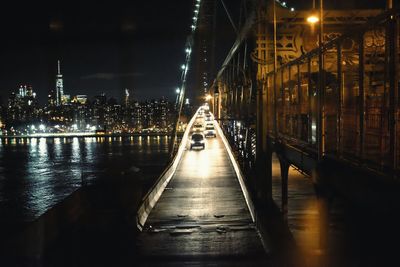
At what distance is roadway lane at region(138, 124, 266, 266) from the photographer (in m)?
16.4

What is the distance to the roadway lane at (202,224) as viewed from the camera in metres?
16.4

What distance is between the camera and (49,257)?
1545 cm

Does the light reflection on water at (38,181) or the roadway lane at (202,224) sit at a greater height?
the roadway lane at (202,224)

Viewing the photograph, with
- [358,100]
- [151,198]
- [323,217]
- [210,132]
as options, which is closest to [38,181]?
[210,132]

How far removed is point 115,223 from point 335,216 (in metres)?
9.23

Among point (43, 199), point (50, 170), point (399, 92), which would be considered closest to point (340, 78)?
point (399, 92)

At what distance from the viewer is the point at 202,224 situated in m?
20.6

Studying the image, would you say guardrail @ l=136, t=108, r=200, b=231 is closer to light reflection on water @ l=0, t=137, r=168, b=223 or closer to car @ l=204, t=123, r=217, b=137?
light reflection on water @ l=0, t=137, r=168, b=223

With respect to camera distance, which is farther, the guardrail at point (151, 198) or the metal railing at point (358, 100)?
the guardrail at point (151, 198)

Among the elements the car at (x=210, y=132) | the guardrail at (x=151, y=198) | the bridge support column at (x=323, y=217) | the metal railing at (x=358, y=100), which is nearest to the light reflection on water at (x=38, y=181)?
the car at (x=210, y=132)

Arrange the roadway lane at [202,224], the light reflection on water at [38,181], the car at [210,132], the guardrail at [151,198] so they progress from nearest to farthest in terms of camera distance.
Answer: the roadway lane at [202,224]
the guardrail at [151,198]
the light reflection on water at [38,181]
the car at [210,132]

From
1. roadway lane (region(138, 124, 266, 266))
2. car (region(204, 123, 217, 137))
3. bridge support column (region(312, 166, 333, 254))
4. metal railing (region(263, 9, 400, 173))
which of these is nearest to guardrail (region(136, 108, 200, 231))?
roadway lane (region(138, 124, 266, 266))

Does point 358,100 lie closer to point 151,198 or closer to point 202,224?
point 202,224

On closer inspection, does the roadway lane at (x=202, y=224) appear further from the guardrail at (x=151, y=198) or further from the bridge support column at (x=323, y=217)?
the bridge support column at (x=323, y=217)
